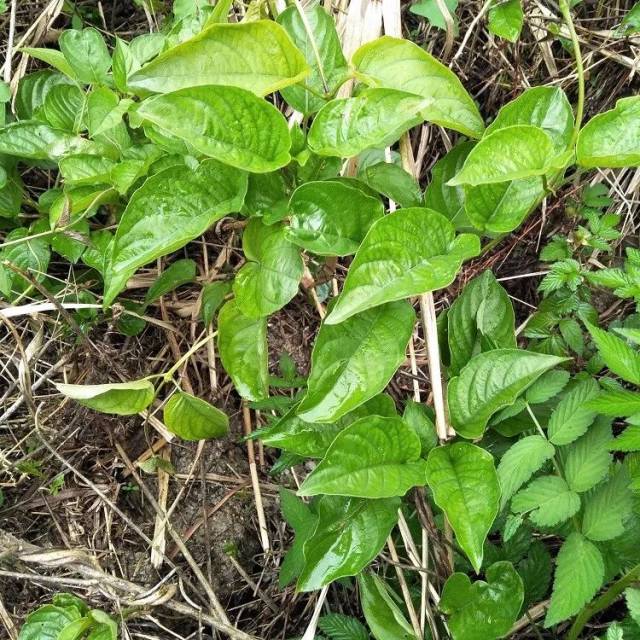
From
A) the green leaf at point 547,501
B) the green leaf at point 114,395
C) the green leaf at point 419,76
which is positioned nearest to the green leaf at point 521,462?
the green leaf at point 547,501

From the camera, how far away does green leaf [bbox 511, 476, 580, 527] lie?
38.9 inches

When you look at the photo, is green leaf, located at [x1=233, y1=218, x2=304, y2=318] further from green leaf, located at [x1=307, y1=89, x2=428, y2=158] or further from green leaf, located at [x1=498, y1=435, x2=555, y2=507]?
green leaf, located at [x1=498, y1=435, x2=555, y2=507]

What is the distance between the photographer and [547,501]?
1.00 metres

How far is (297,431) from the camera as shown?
3.59ft

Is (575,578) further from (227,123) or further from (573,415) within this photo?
(227,123)

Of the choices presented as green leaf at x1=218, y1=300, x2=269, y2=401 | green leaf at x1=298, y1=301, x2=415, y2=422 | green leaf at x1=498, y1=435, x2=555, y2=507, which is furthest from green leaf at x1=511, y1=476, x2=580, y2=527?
green leaf at x1=218, y1=300, x2=269, y2=401

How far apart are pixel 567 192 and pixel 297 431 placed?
0.77 m

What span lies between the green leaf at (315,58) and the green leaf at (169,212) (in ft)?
0.53

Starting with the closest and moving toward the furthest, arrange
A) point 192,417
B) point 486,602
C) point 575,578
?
point 575,578, point 486,602, point 192,417

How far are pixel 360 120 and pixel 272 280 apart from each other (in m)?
0.28

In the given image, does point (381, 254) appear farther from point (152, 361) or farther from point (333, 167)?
point (152, 361)

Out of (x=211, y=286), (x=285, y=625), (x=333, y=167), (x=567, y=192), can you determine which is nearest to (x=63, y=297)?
(x=211, y=286)

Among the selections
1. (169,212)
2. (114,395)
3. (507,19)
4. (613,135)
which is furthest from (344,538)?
(507,19)

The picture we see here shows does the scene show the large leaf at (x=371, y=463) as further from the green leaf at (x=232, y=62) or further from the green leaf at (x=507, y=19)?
the green leaf at (x=507, y=19)
